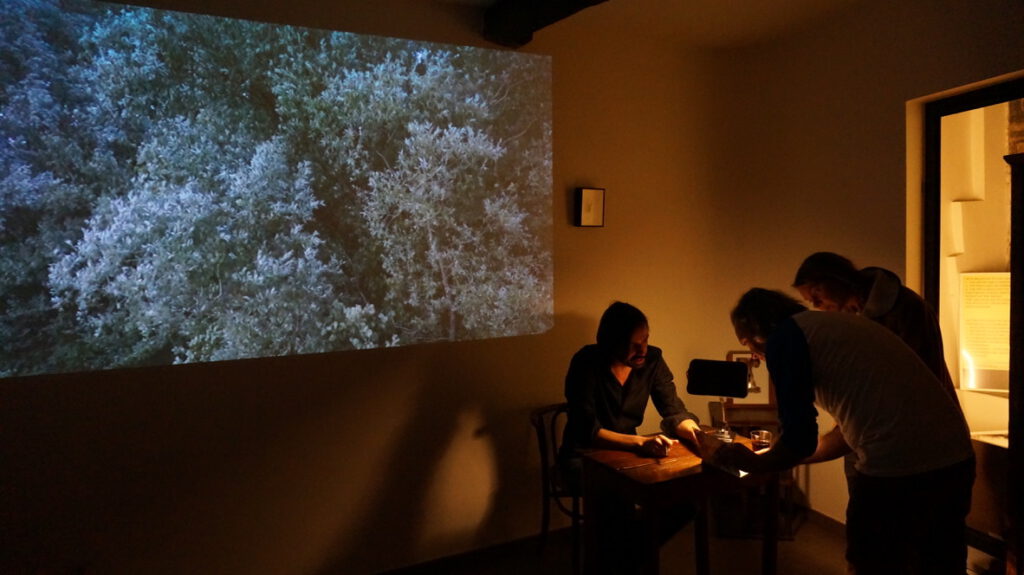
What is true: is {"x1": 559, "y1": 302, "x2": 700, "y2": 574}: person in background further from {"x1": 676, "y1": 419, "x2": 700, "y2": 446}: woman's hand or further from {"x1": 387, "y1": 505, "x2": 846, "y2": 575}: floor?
{"x1": 387, "y1": 505, "x2": 846, "y2": 575}: floor

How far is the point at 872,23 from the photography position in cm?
282

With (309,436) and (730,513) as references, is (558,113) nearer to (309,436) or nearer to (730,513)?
(309,436)

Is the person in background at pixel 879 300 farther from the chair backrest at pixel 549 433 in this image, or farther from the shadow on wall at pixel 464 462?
the shadow on wall at pixel 464 462

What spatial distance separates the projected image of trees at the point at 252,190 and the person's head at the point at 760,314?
4.13ft

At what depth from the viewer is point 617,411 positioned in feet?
8.21

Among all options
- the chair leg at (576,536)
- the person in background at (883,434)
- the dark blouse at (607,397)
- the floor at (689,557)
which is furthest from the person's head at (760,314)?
the floor at (689,557)

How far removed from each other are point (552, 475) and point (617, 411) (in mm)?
430

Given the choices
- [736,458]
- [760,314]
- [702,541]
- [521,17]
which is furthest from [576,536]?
[521,17]

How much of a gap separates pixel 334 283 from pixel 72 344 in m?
0.88

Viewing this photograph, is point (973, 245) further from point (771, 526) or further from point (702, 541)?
point (702, 541)

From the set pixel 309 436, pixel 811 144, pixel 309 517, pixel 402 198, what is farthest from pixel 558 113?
pixel 309 517

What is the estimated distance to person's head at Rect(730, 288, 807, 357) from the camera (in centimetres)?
179

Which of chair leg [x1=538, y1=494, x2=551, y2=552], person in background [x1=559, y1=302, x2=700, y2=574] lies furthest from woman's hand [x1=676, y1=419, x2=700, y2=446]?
chair leg [x1=538, y1=494, x2=551, y2=552]

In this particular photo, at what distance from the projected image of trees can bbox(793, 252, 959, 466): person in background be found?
126 cm
